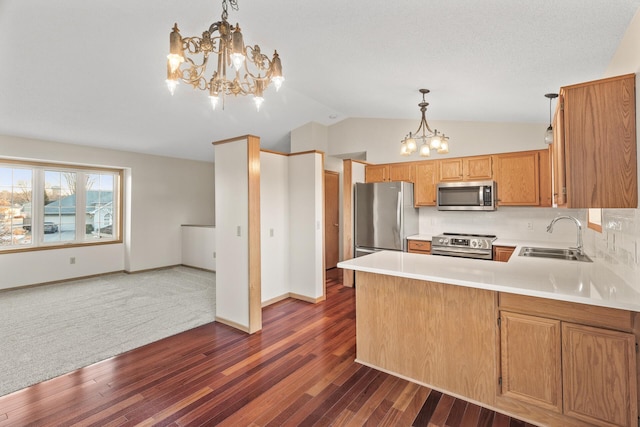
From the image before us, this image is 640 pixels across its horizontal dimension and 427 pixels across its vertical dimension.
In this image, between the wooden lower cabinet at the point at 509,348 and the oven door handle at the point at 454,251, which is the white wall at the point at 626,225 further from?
the oven door handle at the point at 454,251

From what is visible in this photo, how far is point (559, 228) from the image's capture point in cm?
411

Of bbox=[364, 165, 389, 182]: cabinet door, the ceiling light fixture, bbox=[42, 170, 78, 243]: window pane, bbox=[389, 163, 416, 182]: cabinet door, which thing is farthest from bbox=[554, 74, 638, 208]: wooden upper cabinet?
bbox=[42, 170, 78, 243]: window pane

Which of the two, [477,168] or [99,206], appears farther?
[99,206]

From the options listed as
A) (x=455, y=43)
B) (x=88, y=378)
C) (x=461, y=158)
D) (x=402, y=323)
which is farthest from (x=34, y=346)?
(x=461, y=158)

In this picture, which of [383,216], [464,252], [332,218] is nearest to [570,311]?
[464,252]

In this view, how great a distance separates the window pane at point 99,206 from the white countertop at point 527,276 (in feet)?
18.8

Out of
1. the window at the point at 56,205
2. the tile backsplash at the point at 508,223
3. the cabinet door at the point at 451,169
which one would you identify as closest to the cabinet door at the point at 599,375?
the tile backsplash at the point at 508,223

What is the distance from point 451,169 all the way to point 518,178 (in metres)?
0.88

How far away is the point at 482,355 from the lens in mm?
2047

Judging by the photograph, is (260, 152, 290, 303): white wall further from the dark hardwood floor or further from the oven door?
the oven door

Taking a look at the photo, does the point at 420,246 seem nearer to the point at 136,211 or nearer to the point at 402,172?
the point at 402,172

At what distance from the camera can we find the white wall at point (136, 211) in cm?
495

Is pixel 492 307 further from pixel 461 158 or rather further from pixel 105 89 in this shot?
pixel 105 89

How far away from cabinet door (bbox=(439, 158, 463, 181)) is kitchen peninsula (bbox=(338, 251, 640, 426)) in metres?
2.18
